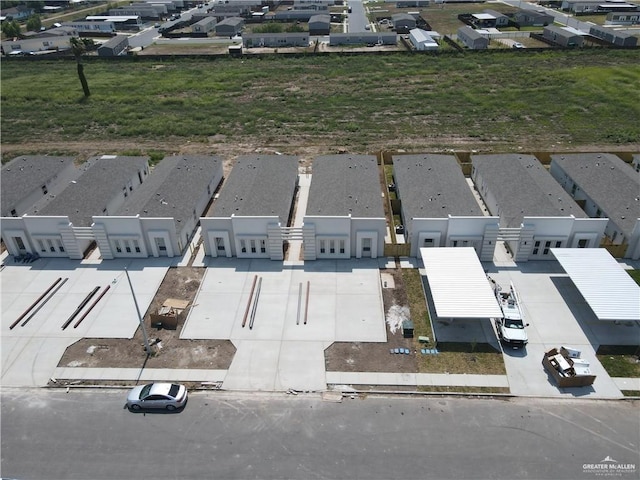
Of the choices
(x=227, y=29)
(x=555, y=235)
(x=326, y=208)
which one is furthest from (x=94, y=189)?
(x=227, y=29)

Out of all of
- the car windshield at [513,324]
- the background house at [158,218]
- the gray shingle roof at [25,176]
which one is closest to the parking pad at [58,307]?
the background house at [158,218]

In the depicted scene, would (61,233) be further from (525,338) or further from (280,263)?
(525,338)

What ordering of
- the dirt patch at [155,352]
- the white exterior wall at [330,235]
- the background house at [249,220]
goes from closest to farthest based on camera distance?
the dirt patch at [155,352]
the white exterior wall at [330,235]
the background house at [249,220]

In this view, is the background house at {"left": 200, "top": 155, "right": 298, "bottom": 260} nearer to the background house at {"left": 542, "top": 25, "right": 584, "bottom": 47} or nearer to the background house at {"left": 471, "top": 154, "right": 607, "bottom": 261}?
the background house at {"left": 471, "top": 154, "right": 607, "bottom": 261}

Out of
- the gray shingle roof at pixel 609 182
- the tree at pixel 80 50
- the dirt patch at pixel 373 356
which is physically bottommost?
the dirt patch at pixel 373 356

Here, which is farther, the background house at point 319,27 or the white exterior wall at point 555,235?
the background house at point 319,27

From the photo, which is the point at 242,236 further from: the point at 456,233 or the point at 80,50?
the point at 80,50

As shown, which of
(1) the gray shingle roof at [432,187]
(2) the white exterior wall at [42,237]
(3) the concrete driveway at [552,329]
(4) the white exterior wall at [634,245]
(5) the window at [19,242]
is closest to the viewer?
(3) the concrete driveway at [552,329]

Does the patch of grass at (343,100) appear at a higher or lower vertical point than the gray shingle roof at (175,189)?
lower

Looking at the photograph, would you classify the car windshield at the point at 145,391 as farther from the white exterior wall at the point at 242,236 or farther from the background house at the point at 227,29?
the background house at the point at 227,29
